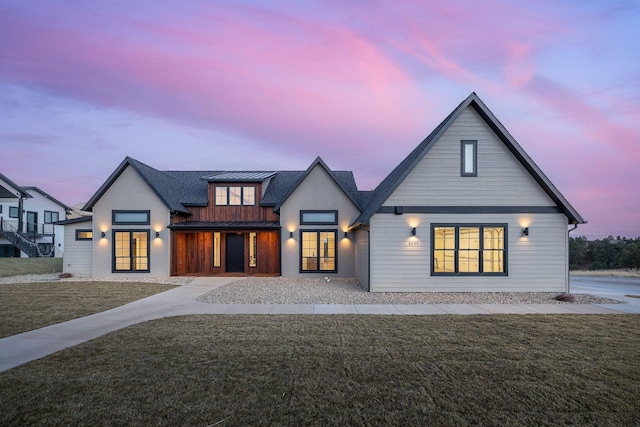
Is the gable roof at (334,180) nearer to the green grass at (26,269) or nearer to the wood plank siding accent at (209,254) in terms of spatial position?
the wood plank siding accent at (209,254)

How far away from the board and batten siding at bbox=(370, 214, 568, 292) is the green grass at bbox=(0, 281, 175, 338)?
9.76m

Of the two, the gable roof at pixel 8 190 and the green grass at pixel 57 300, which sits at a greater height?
the gable roof at pixel 8 190

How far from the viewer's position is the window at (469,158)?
45.7 feet

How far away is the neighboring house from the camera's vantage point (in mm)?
30094

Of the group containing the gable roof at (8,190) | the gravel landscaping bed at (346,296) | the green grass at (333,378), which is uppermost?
the gable roof at (8,190)

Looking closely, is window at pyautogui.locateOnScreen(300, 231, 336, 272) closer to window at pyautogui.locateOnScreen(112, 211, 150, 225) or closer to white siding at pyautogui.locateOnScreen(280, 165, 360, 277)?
white siding at pyautogui.locateOnScreen(280, 165, 360, 277)

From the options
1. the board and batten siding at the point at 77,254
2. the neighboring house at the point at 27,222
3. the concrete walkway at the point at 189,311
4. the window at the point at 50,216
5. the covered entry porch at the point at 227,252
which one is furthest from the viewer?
the window at the point at 50,216

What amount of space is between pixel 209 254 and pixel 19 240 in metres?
22.7

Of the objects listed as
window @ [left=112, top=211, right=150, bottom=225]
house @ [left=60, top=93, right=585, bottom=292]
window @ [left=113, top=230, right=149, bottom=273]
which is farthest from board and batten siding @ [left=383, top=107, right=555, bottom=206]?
window @ [left=113, top=230, right=149, bottom=273]

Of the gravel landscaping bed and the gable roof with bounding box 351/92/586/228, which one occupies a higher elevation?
the gable roof with bounding box 351/92/586/228

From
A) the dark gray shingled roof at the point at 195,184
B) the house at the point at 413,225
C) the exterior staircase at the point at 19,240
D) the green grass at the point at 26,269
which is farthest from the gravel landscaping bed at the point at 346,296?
the exterior staircase at the point at 19,240

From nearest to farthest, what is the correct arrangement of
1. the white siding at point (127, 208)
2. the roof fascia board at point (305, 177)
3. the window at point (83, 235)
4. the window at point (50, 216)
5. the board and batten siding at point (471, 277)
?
the board and batten siding at point (471, 277), the roof fascia board at point (305, 177), the white siding at point (127, 208), the window at point (83, 235), the window at point (50, 216)

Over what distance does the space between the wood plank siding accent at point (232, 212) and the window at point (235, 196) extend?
0.20 m

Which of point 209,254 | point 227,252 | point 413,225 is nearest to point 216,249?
point 209,254
